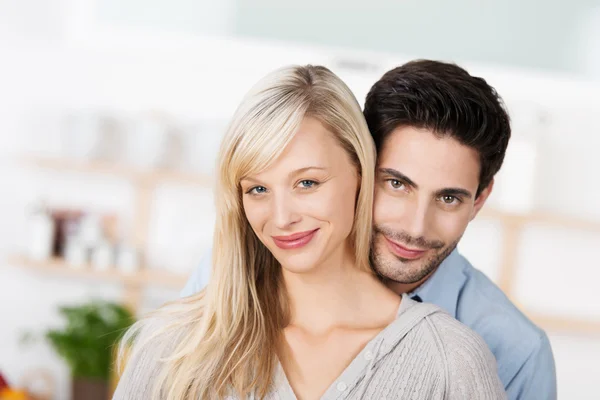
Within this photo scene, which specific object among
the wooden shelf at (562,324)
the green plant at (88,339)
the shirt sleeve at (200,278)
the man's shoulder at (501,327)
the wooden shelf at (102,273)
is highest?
the man's shoulder at (501,327)

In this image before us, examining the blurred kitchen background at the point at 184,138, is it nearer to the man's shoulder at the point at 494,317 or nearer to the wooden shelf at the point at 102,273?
the wooden shelf at the point at 102,273

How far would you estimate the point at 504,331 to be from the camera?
1.77 metres

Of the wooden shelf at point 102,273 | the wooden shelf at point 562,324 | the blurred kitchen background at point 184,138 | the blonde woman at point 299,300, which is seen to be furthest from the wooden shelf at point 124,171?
the blonde woman at point 299,300

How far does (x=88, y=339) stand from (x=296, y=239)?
2.10 meters

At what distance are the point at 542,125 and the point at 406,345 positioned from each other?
2.06m

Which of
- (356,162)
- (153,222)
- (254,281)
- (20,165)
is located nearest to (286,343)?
(254,281)

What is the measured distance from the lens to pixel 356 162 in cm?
149

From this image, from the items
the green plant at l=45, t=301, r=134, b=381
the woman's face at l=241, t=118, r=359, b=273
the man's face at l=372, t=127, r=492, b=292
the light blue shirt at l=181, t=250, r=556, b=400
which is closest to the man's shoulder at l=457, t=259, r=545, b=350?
the light blue shirt at l=181, t=250, r=556, b=400

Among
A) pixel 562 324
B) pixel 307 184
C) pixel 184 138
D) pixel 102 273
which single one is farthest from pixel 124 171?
pixel 307 184

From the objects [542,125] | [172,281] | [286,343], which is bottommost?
[172,281]

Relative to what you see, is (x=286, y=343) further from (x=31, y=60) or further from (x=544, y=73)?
(x=31, y=60)

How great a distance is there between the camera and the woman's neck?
5.04 feet

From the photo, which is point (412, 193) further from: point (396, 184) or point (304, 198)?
point (304, 198)

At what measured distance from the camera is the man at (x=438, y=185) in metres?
1.60
